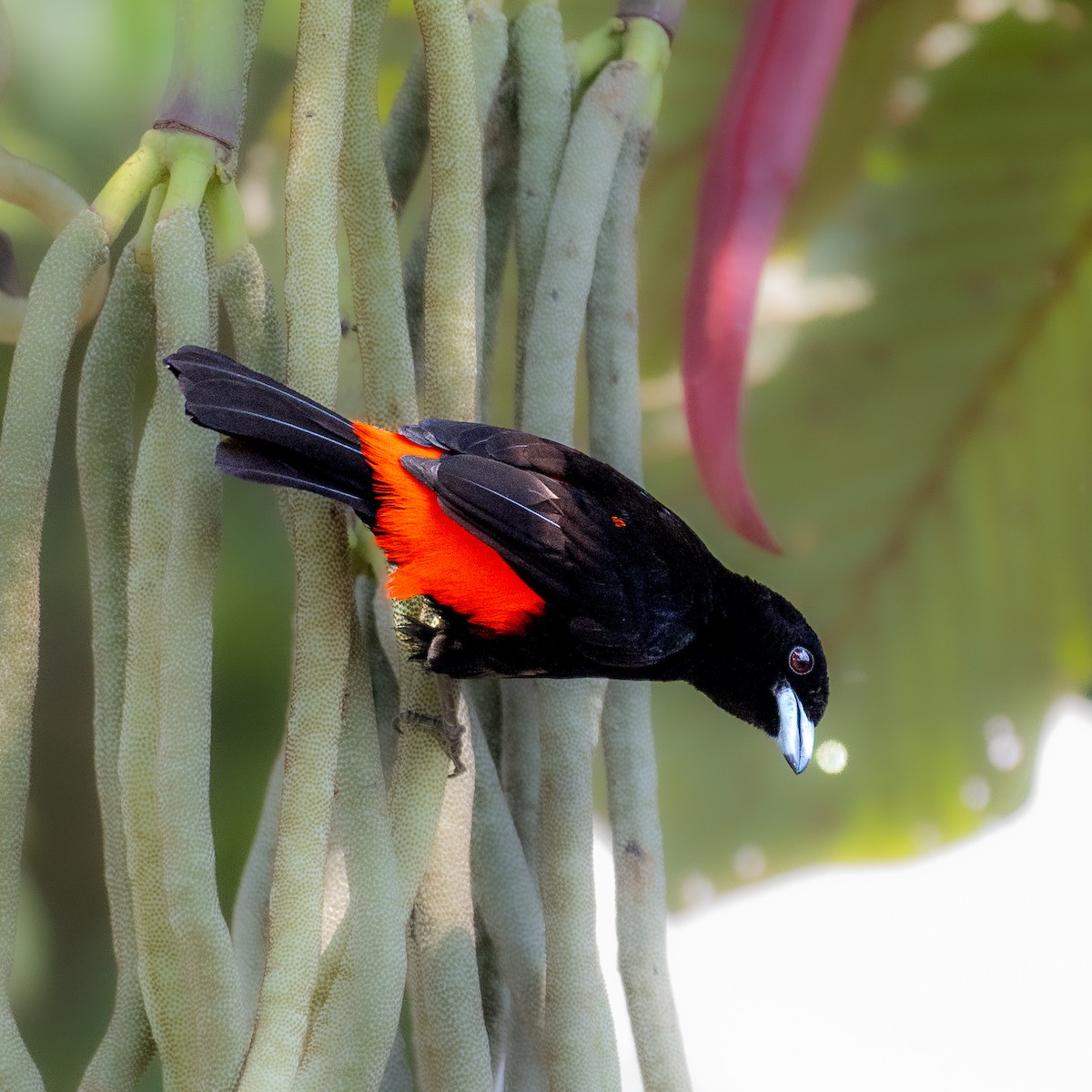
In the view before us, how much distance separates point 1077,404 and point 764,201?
1.47ft

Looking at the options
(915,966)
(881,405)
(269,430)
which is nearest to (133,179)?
(269,430)

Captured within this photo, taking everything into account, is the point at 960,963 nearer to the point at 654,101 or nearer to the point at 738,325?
the point at 738,325

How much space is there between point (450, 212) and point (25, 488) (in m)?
0.27

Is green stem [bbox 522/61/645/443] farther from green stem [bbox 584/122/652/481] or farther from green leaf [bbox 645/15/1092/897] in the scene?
green leaf [bbox 645/15/1092/897]

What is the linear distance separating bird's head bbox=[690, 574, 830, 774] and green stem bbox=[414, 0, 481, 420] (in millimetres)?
300

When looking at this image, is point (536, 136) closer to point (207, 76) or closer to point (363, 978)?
point (207, 76)

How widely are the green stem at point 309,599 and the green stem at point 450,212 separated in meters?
0.05

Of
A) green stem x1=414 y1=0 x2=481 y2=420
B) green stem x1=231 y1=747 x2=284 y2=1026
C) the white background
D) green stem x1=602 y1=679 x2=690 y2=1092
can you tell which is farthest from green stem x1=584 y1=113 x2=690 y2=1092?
the white background

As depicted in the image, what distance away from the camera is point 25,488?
23.1 inches

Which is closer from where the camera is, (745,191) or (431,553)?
(431,553)

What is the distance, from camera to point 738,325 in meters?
1.05

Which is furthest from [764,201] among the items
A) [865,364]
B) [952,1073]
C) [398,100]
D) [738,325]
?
[952,1073]

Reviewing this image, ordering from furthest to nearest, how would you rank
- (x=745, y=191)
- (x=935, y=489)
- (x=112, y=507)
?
(x=935, y=489), (x=745, y=191), (x=112, y=507)

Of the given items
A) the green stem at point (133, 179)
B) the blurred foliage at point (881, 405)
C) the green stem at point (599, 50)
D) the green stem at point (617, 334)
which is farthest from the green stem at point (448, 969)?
the blurred foliage at point (881, 405)
